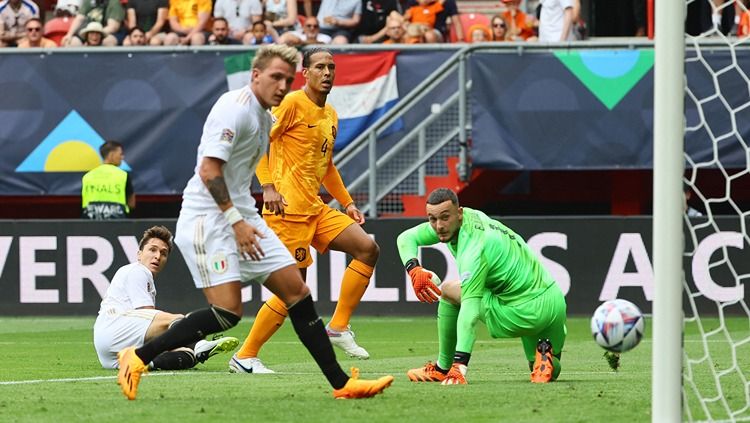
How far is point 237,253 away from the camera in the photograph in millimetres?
7676

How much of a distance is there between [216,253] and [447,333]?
2.16 m

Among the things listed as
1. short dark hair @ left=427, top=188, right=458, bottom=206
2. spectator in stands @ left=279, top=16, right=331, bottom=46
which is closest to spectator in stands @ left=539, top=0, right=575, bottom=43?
spectator in stands @ left=279, top=16, right=331, bottom=46

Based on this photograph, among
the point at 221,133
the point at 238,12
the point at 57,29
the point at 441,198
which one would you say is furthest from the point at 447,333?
the point at 57,29

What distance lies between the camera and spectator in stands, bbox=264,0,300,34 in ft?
64.2

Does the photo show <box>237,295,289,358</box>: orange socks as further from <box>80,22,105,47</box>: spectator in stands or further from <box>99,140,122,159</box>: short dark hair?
<box>80,22,105,47</box>: spectator in stands

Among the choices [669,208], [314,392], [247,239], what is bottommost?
[314,392]

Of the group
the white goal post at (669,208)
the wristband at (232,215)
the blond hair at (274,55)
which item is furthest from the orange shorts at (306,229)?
the white goal post at (669,208)

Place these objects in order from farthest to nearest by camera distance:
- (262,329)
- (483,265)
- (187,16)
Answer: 1. (187,16)
2. (262,329)
3. (483,265)

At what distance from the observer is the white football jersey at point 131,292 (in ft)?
34.8

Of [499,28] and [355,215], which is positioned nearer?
[355,215]

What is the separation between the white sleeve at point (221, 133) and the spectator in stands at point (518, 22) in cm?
1213

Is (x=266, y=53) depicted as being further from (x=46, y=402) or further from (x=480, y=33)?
(x=480, y=33)

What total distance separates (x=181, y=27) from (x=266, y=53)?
1239 centimetres

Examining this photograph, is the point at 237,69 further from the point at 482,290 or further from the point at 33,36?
the point at 482,290
